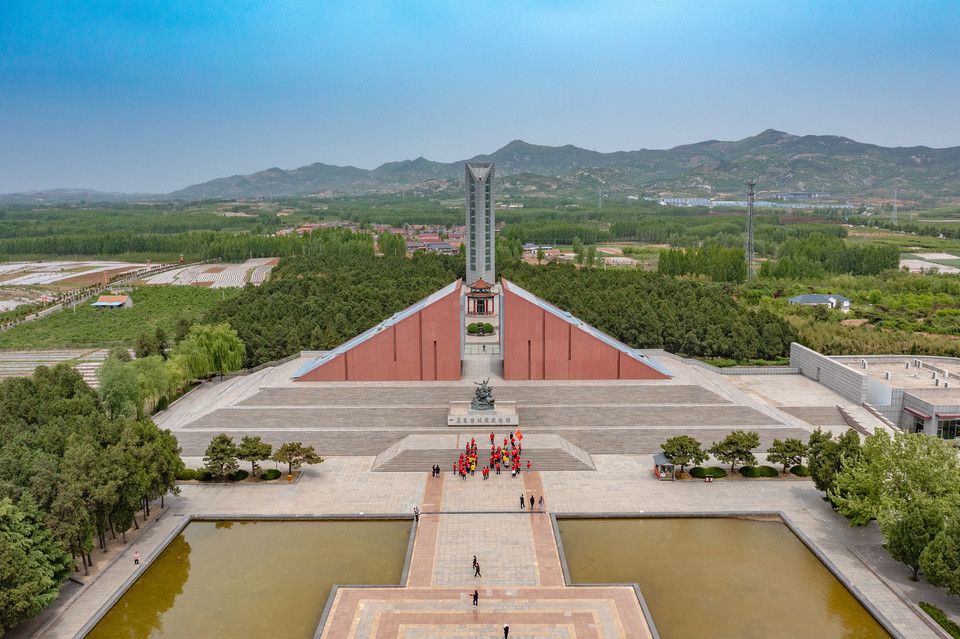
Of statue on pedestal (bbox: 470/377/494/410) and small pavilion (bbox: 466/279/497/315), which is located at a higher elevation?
small pavilion (bbox: 466/279/497/315)

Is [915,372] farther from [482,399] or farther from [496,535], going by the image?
[496,535]

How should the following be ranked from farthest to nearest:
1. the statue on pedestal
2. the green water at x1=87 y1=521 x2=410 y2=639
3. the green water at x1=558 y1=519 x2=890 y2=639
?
the statue on pedestal, the green water at x1=87 y1=521 x2=410 y2=639, the green water at x1=558 y1=519 x2=890 y2=639

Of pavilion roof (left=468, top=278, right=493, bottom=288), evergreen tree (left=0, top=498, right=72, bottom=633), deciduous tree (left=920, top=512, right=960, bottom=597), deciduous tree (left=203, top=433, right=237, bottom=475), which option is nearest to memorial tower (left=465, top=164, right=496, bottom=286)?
pavilion roof (left=468, top=278, right=493, bottom=288)

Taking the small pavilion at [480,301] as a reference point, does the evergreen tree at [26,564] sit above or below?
below

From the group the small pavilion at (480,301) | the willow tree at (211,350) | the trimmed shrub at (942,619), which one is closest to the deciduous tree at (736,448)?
the trimmed shrub at (942,619)

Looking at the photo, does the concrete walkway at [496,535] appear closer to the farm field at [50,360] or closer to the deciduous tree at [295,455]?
the deciduous tree at [295,455]

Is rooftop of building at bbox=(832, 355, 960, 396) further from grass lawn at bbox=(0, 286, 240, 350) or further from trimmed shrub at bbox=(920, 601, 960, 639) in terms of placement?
grass lawn at bbox=(0, 286, 240, 350)

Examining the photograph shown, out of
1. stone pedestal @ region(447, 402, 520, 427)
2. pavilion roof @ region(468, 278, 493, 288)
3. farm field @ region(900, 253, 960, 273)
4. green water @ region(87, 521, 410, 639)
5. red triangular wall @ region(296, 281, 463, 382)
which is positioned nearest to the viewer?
green water @ region(87, 521, 410, 639)
